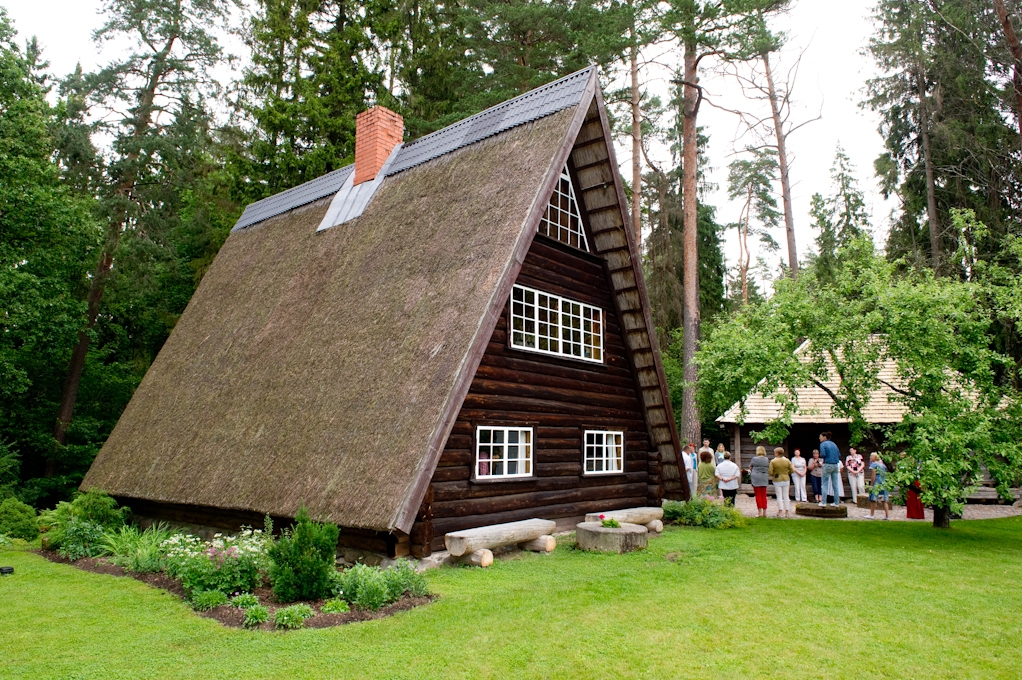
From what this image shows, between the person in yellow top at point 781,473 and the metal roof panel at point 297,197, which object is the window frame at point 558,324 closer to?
the person in yellow top at point 781,473

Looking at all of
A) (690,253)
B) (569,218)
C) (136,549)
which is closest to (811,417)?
(690,253)

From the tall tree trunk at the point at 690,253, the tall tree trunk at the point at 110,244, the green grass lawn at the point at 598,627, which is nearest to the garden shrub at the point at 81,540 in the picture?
the green grass lawn at the point at 598,627

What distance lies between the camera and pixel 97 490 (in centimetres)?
1353

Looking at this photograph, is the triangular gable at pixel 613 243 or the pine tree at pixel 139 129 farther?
the pine tree at pixel 139 129

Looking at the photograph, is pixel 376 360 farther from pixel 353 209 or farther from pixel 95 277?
pixel 95 277

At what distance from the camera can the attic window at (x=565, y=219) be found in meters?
13.6

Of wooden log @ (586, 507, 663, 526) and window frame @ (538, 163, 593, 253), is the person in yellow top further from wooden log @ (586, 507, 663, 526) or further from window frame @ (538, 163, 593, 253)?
window frame @ (538, 163, 593, 253)

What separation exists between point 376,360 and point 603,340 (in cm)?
545

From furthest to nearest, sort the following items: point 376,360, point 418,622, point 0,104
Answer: point 0,104 → point 376,360 → point 418,622

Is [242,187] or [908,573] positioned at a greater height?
[242,187]

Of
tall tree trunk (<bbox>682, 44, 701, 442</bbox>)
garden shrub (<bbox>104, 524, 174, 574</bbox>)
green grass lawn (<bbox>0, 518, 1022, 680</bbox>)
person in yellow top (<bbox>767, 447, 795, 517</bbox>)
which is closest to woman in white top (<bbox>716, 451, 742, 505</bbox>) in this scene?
person in yellow top (<bbox>767, 447, 795, 517</bbox>)

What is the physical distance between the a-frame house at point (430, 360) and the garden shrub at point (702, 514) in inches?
19.3

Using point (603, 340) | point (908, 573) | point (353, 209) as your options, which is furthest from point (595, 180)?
point (908, 573)

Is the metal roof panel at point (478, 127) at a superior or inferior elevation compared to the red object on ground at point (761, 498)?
superior
